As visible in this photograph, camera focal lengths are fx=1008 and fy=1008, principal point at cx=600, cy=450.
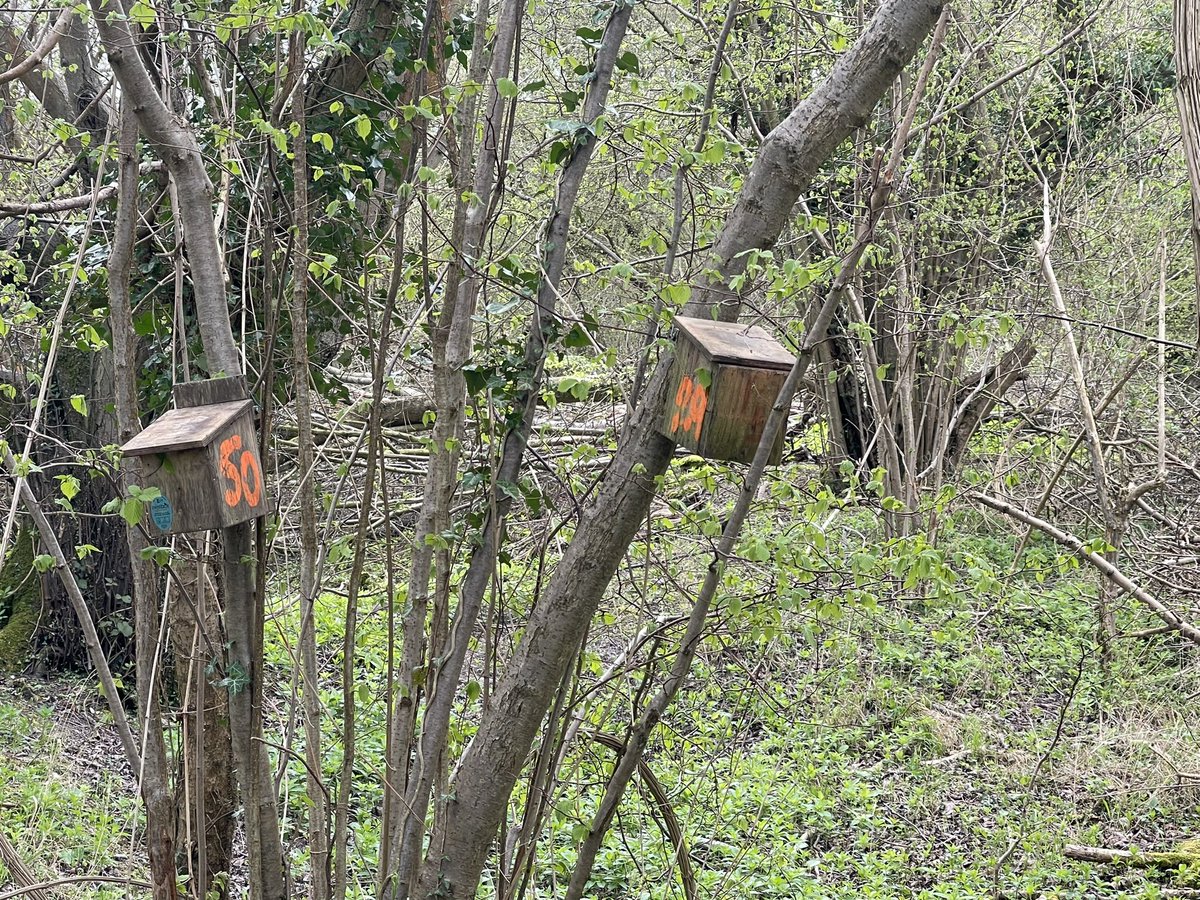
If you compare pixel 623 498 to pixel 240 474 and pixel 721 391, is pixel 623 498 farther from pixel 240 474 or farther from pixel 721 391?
pixel 240 474

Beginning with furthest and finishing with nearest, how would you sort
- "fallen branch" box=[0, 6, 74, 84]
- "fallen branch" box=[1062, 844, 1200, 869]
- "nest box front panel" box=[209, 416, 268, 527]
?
1. "fallen branch" box=[1062, 844, 1200, 869]
2. "fallen branch" box=[0, 6, 74, 84]
3. "nest box front panel" box=[209, 416, 268, 527]

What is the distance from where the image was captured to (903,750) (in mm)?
5398

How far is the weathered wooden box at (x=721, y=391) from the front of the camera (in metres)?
1.80

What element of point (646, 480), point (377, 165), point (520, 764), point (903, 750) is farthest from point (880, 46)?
point (903, 750)

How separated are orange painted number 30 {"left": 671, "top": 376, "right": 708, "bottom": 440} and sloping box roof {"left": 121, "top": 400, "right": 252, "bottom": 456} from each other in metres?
0.84

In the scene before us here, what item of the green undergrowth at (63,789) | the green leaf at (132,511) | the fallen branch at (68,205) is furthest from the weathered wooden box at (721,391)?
the green undergrowth at (63,789)

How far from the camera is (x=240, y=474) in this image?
1933mm

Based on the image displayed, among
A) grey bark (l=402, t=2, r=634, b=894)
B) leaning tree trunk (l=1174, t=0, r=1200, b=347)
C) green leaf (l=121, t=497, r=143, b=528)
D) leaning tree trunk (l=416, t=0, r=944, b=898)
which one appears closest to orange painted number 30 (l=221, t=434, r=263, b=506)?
green leaf (l=121, t=497, r=143, b=528)

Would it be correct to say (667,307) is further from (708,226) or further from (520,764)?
(520,764)

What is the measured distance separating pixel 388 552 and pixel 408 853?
0.62 metres

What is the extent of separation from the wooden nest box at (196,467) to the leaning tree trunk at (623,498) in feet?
2.06

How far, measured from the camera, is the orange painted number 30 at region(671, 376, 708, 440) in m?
1.81

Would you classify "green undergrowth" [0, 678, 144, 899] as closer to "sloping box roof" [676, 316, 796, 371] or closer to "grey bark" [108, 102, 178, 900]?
"grey bark" [108, 102, 178, 900]

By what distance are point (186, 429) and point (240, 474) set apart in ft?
0.47
